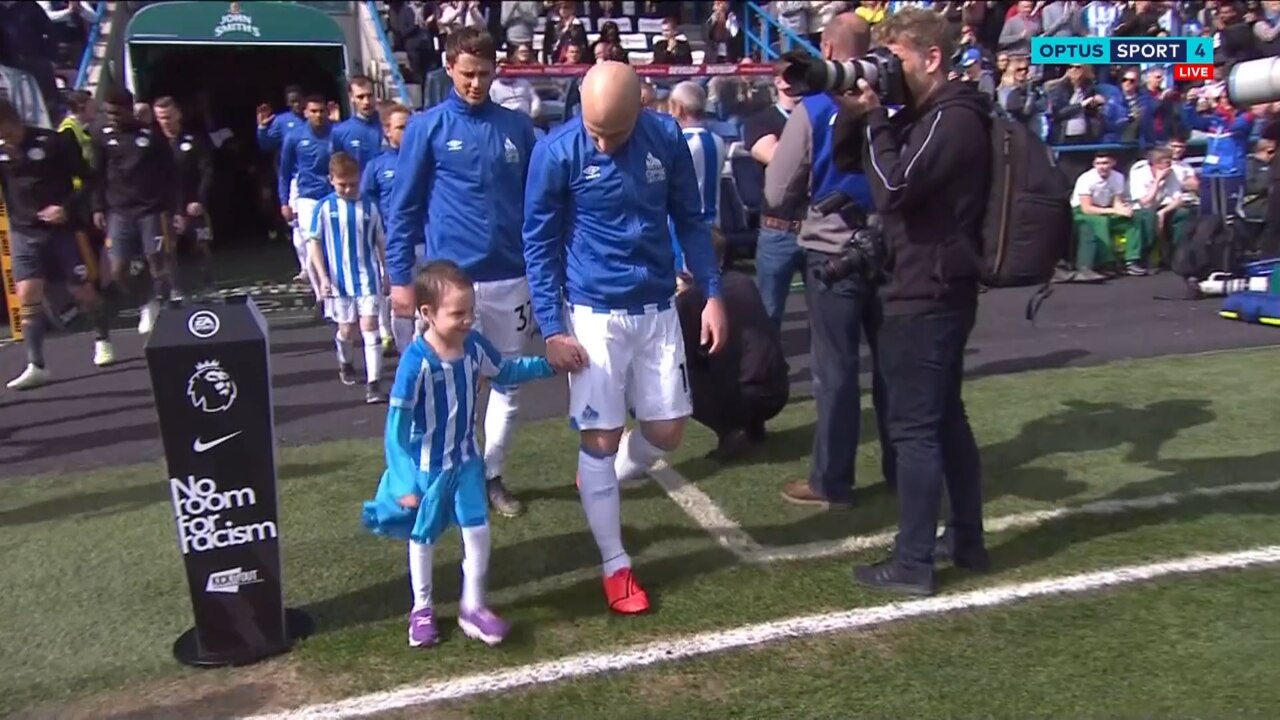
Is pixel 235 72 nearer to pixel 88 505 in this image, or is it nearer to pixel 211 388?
pixel 88 505

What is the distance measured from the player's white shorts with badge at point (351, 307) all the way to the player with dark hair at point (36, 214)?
1.95m

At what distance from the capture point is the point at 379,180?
7195 millimetres

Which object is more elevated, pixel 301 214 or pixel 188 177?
pixel 188 177

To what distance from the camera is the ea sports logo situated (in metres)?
3.65

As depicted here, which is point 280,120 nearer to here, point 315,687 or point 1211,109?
point 315,687

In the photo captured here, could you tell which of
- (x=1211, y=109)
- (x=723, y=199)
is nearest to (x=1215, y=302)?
(x=723, y=199)

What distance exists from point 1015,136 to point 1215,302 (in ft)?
25.1

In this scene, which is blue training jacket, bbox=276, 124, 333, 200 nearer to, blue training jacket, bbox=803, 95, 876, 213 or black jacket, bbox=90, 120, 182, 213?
black jacket, bbox=90, 120, 182, 213

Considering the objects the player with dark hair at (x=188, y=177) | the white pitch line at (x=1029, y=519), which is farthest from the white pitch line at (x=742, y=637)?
the player with dark hair at (x=188, y=177)

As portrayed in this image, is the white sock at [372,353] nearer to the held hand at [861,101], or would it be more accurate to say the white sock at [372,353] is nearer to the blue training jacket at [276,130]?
the held hand at [861,101]

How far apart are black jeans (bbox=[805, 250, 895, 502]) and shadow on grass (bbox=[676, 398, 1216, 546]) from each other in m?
0.18

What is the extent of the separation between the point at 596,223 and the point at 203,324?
1340 mm

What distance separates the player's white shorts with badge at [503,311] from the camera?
4.88 metres

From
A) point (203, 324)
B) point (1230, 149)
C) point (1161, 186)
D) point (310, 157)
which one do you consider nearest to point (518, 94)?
→ point (310, 157)
